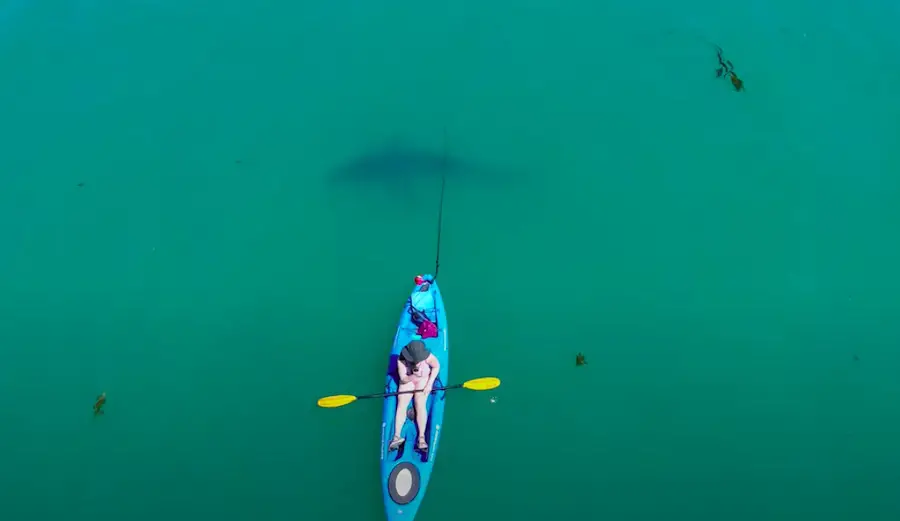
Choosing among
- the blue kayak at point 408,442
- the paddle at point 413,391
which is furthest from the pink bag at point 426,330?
the paddle at point 413,391

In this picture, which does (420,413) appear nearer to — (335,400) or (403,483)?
(403,483)

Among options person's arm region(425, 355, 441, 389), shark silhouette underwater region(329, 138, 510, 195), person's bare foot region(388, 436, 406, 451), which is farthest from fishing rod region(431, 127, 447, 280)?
person's bare foot region(388, 436, 406, 451)

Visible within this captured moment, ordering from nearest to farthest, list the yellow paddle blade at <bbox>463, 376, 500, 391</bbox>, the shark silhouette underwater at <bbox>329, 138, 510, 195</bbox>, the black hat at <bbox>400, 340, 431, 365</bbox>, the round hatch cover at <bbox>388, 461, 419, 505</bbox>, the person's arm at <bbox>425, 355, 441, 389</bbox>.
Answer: the round hatch cover at <bbox>388, 461, 419, 505</bbox> < the black hat at <bbox>400, 340, 431, 365</bbox> < the person's arm at <bbox>425, 355, 441, 389</bbox> < the yellow paddle blade at <bbox>463, 376, 500, 391</bbox> < the shark silhouette underwater at <bbox>329, 138, 510, 195</bbox>

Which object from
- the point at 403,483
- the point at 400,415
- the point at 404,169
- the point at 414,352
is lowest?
the point at 403,483

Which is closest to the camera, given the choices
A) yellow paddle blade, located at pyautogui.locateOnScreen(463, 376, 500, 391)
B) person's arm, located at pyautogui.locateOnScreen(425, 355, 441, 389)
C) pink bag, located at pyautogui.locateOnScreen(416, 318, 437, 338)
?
person's arm, located at pyautogui.locateOnScreen(425, 355, 441, 389)

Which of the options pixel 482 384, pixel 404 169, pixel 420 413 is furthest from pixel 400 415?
pixel 404 169

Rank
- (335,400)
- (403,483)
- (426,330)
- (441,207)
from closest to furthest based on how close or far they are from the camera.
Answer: (403,483) → (335,400) → (426,330) → (441,207)

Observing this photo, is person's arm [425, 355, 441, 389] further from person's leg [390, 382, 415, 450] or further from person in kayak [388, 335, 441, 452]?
person's leg [390, 382, 415, 450]

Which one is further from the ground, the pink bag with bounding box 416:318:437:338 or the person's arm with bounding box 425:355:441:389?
the pink bag with bounding box 416:318:437:338
